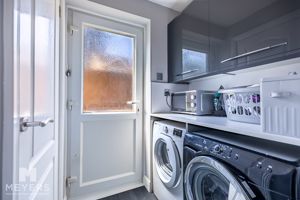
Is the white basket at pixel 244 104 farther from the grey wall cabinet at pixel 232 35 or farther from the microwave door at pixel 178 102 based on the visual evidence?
the microwave door at pixel 178 102

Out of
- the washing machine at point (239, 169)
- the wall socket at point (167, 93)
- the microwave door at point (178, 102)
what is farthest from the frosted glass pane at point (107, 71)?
the washing machine at point (239, 169)

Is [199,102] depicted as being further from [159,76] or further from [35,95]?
[35,95]

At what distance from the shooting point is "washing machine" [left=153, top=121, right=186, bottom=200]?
4.08 ft

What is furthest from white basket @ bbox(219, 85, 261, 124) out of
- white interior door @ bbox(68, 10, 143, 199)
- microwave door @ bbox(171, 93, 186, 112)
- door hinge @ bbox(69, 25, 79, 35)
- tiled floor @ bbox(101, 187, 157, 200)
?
door hinge @ bbox(69, 25, 79, 35)

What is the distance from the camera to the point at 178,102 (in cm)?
192

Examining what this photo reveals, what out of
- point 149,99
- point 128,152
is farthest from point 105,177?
point 149,99

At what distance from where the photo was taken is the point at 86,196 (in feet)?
5.48

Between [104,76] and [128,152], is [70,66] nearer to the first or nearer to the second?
[104,76]

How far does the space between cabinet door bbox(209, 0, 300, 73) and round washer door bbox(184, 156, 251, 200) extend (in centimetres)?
74

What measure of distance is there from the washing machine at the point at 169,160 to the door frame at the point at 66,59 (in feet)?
0.76

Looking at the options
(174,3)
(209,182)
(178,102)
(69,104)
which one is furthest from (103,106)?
(174,3)

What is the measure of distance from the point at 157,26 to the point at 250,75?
1229 millimetres

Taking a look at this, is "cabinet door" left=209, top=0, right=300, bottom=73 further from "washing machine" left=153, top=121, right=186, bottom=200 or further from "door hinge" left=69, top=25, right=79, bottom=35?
"door hinge" left=69, top=25, right=79, bottom=35

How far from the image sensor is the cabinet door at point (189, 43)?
1470 mm
